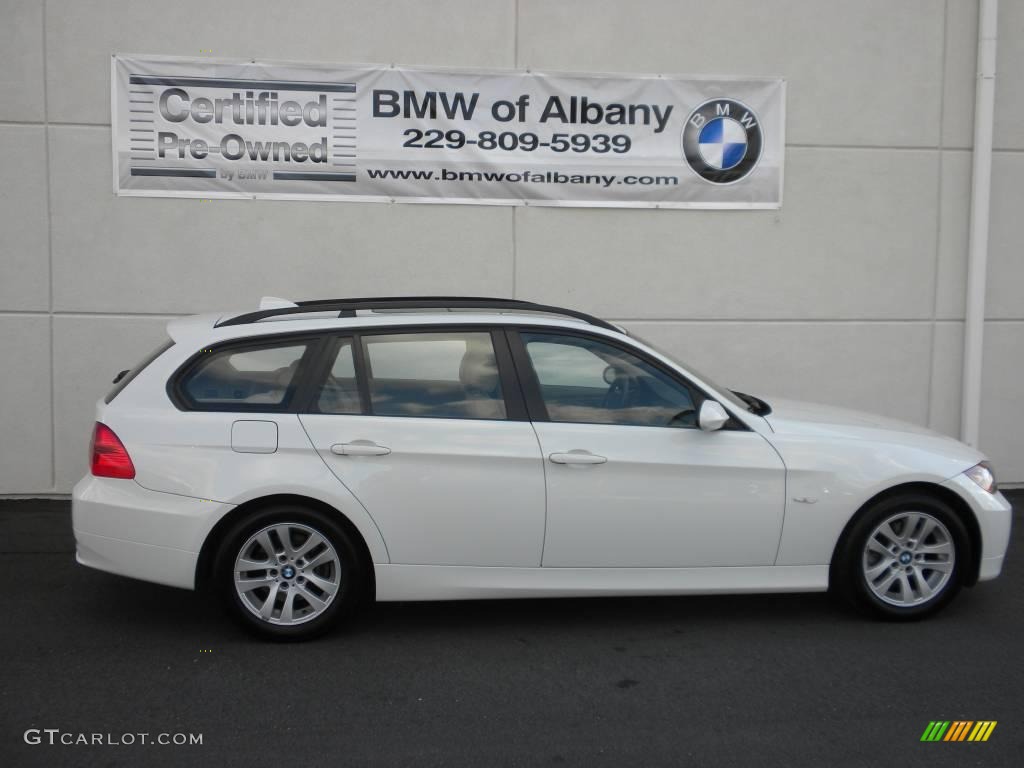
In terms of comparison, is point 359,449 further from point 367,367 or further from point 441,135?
point 441,135

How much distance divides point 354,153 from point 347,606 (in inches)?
171

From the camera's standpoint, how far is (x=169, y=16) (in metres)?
8.08

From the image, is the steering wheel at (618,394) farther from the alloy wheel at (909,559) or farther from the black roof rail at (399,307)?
the alloy wheel at (909,559)

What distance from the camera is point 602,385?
17.4 ft

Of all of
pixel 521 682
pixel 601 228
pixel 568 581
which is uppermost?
pixel 601 228

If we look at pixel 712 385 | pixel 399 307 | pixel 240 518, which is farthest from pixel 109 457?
pixel 712 385

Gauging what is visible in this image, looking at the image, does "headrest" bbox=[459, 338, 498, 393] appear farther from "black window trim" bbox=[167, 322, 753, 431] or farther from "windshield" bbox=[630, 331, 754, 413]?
"windshield" bbox=[630, 331, 754, 413]

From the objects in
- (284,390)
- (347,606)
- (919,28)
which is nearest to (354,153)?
(284,390)

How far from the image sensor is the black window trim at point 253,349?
5.07 metres

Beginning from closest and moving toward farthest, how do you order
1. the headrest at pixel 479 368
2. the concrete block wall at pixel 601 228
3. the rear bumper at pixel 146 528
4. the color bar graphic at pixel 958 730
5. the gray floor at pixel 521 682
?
the gray floor at pixel 521 682
the color bar graphic at pixel 958 730
the rear bumper at pixel 146 528
the headrest at pixel 479 368
the concrete block wall at pixel 601 228

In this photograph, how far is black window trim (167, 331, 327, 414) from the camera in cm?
507

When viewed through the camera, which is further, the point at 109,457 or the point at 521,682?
the point at 109,457

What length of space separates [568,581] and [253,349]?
197cm

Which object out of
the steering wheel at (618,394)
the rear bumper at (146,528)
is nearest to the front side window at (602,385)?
the steering wheel at (618,394)
